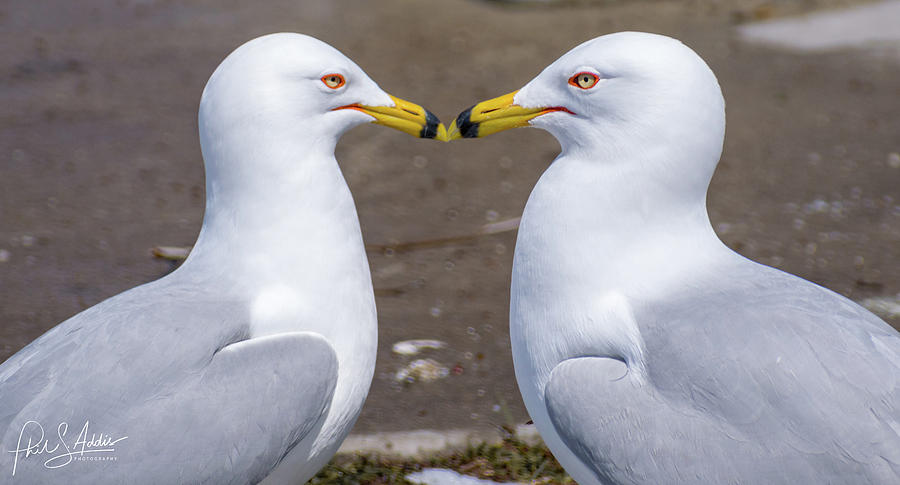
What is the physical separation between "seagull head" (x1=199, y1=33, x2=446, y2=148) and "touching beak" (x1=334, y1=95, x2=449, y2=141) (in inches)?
4.6

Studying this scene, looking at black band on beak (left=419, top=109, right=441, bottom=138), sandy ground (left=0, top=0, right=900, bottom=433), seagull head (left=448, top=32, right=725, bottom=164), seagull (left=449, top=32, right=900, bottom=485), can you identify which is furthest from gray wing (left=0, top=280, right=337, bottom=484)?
sandy ground (left=0, top=0, right=900, bottom=433)

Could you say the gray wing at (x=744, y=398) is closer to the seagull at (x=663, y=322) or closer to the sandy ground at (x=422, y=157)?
the seagull at (x=663, y=322)

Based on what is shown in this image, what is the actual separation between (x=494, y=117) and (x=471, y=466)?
1231 mm

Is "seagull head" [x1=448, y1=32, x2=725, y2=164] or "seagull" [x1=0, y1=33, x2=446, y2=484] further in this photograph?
"seagull head" [x1=448, y1=32, x2=725, y2=164]

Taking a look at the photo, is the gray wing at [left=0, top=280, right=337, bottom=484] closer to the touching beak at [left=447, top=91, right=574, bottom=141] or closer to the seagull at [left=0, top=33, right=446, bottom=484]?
the seagull at [left=0, top=33, right=446, bottom=484]

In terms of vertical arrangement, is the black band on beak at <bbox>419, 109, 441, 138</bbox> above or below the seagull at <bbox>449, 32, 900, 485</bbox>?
above

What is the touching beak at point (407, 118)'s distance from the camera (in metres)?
3.07

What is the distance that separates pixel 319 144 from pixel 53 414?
38.2 inches

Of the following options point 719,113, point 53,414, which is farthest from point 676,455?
point 53,414

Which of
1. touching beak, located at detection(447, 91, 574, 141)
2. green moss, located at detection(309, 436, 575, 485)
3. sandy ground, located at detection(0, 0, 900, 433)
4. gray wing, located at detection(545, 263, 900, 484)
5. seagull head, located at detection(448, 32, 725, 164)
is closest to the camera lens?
gray wing, located at detection(545, 263, 900, 484)

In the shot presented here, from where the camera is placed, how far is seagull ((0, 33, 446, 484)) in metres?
2.51

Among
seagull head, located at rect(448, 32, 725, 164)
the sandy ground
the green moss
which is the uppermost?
seagull head, located at rect(448, 32, 725, 164)

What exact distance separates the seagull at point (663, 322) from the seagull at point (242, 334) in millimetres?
484
